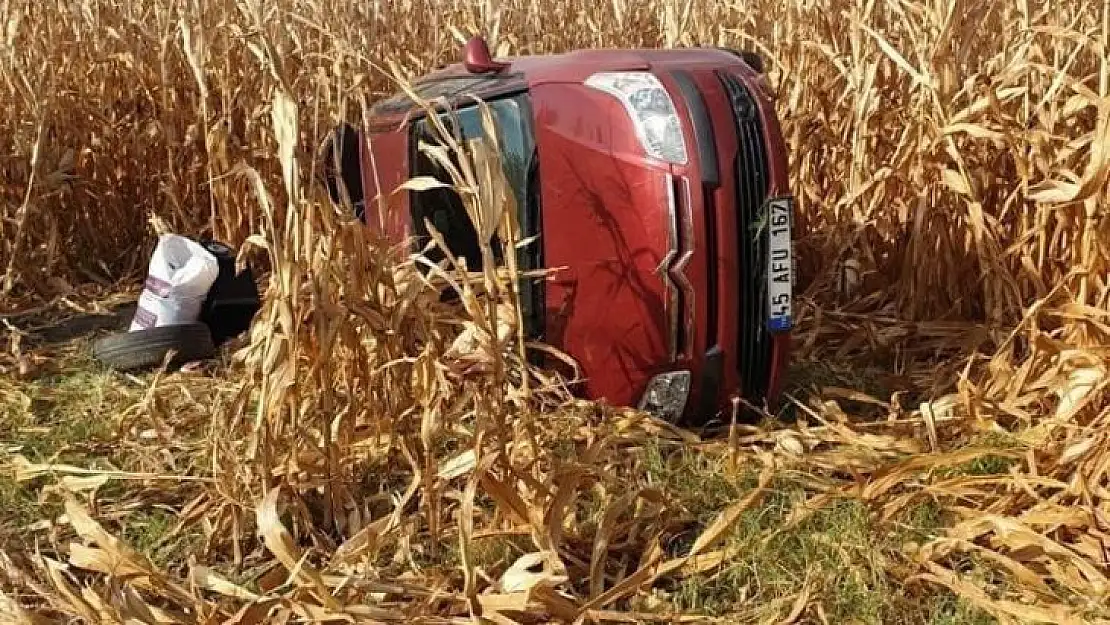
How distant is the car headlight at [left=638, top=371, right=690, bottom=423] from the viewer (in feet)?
9.85

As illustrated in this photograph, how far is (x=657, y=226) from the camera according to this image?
288 centimetres

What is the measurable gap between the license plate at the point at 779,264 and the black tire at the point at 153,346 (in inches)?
83.6

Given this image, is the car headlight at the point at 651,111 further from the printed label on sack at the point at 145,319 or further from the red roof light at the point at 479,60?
the printed label on sack at the point at 145,319

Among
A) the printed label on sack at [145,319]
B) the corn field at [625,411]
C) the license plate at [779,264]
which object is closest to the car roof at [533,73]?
the corn field at [625,411]

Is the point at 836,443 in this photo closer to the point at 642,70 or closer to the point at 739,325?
the point at 739,325

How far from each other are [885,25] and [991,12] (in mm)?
1335

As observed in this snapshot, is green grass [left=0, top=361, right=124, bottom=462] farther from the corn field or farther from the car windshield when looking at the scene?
the car windshield

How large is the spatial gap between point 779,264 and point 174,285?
2211mm

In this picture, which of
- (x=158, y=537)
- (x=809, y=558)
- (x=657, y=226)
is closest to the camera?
(x=809, y=558)

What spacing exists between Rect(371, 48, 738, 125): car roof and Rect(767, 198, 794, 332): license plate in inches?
20.6

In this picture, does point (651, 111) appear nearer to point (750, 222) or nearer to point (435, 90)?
point (750, 222)

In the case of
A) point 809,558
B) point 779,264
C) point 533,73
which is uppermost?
point 533,73

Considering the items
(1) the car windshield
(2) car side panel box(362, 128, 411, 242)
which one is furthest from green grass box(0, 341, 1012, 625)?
(2) car side panel box(362, 128, 411, 242)

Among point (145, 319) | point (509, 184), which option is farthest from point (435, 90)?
point (145, 319)
